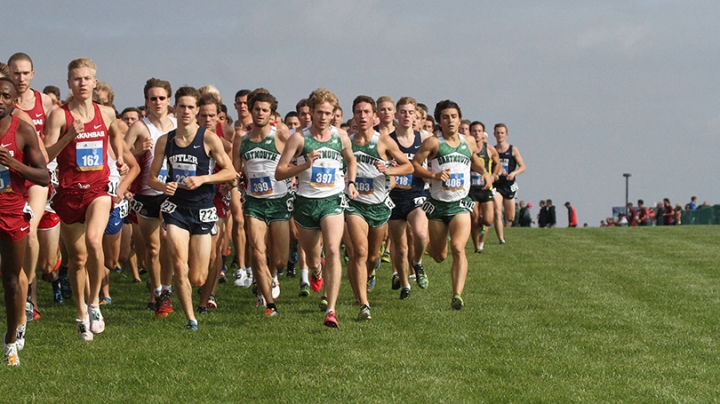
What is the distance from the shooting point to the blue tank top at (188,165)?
988 cm

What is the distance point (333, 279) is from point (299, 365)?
2.24 metres

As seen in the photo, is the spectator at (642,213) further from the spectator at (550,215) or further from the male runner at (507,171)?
the male runner at (507,171)

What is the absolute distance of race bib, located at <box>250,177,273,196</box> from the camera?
1124 cm

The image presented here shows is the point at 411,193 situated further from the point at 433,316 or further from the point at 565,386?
the point at 565,386

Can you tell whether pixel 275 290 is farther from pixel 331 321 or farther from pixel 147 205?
pixel 331 321

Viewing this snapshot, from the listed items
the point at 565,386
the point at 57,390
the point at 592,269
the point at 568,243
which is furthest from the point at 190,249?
the point at 568,243

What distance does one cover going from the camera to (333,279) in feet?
32.3

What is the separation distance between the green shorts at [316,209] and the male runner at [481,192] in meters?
8.84

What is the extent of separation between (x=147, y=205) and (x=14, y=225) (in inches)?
143

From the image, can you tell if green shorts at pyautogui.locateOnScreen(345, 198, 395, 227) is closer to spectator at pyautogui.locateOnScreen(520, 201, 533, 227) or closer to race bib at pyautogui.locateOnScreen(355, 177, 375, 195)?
race bib at pyautogui.locateOnScreen(355, 177, 375, 195)

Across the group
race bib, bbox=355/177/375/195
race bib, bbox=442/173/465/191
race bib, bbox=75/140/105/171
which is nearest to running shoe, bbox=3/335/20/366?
race bib, bbox=75/140/105/171

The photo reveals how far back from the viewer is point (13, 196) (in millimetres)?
7535

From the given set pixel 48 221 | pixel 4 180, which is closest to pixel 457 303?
pixel 48 221

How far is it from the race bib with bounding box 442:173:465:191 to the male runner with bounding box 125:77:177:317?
10.7ft
